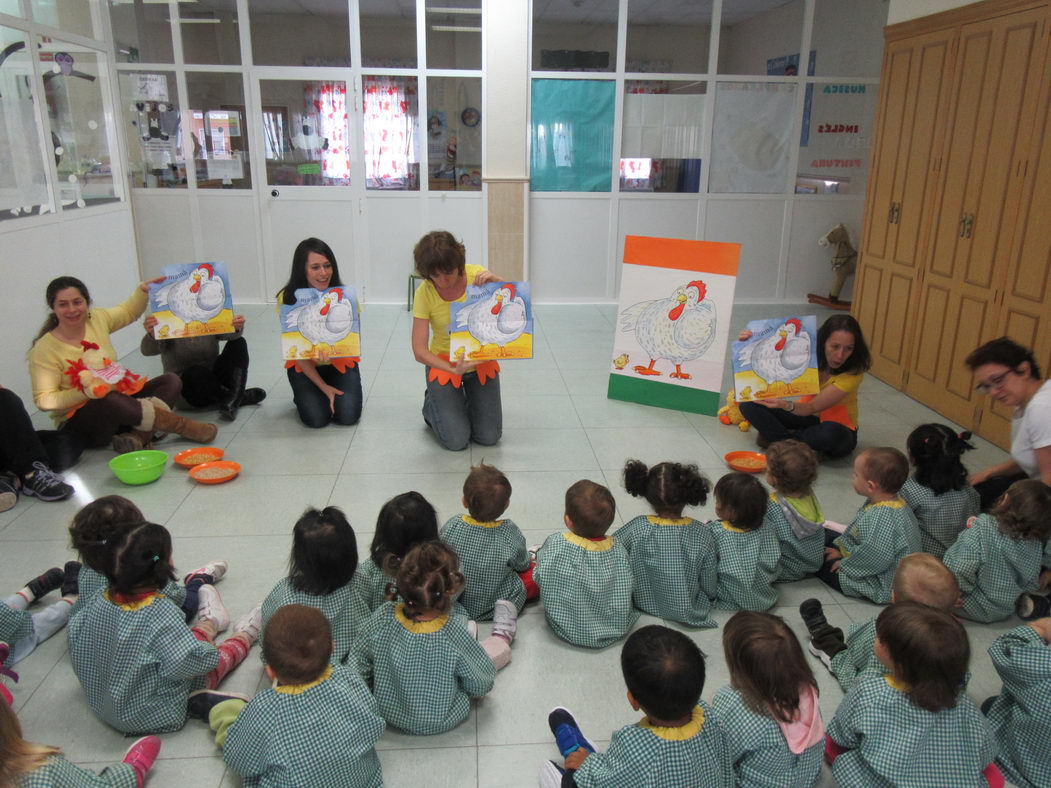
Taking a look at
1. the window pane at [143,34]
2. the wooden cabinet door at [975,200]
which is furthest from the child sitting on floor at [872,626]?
the window pane at [143,34]

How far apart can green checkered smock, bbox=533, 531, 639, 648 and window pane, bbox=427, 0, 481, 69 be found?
6369 millimetres

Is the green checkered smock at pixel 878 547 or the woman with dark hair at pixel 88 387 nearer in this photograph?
the green checkered smock at pixel 878 547

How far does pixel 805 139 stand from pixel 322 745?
7.88 metres

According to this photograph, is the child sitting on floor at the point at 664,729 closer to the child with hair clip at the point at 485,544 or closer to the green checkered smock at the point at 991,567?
the child with hair clip at the point at 485,544

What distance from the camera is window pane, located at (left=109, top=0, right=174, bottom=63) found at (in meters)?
7.20

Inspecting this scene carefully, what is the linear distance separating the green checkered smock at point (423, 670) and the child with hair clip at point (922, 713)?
1.03m

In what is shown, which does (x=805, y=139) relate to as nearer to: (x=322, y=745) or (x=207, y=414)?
(x=207, y=414)

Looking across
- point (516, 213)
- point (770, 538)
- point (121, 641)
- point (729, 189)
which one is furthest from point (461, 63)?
point (121, 641)

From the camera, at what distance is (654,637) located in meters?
1.77

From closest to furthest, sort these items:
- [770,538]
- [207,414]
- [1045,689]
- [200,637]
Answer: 1. [1045,689]
2. [200,637]
3. [770,538]
4. [207,414]

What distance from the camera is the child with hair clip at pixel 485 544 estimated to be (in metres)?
2.65

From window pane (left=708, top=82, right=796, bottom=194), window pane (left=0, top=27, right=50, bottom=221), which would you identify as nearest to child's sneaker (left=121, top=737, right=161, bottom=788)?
window pane (left=0, top=27, right=50, bottom=221)

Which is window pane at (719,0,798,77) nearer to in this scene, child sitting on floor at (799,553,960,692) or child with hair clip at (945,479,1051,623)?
child with hair clip at (945,479,1051,623)

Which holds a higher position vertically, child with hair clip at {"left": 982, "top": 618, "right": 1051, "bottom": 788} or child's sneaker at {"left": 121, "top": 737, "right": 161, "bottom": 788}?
child with hair clip at {"left": 982, "top": 618, "right": 1051, "bottom": 788}
